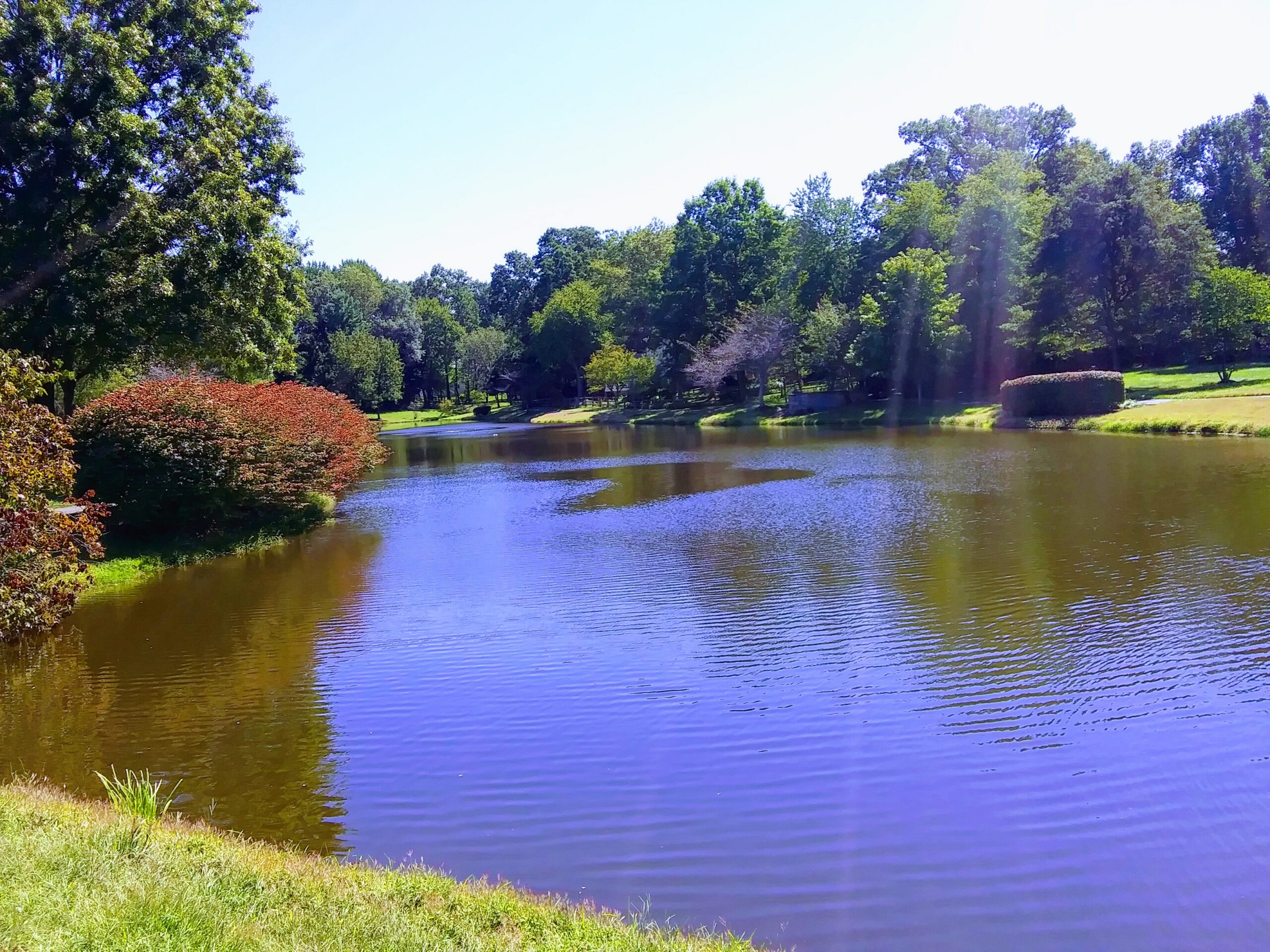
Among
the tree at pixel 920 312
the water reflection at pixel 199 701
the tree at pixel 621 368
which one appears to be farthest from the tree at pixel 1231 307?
the water reflection at pixel 199 701

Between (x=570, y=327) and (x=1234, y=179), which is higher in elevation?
(x=1234, y=179)

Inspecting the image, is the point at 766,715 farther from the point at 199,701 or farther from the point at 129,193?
the point at 129,193

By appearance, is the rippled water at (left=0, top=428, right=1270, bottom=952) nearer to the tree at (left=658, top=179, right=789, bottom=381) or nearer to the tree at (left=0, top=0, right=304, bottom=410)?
the tree at (left=0, top=0, right=304, bottom=410)

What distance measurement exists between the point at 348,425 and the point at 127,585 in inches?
385

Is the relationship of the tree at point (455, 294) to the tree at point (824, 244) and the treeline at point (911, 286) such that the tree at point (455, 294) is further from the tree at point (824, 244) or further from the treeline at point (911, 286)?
the tree at point (824, 244)

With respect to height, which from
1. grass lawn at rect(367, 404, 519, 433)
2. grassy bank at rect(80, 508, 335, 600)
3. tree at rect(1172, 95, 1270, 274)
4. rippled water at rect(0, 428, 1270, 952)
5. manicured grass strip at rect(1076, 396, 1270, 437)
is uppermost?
tree at rect(1172, 95, 1270, 274)

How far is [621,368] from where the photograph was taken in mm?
74062

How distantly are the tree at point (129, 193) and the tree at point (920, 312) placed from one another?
113ft

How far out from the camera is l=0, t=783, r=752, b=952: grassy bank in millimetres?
4426

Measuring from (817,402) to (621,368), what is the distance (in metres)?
19.7

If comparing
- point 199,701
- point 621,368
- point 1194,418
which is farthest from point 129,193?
point 621,368

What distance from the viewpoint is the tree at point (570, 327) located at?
83188mm

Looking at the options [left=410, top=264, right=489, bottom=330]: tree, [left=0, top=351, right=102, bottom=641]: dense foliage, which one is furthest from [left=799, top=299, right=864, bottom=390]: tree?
[left=410, top=264, right=489, bottom=330]: tree

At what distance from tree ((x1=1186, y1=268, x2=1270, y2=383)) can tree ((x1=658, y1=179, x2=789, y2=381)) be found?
30563 mm
